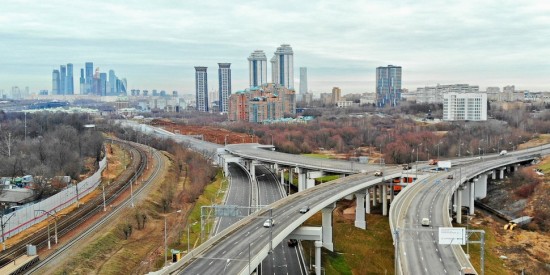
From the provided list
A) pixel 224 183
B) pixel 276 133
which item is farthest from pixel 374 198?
pixel 276 133

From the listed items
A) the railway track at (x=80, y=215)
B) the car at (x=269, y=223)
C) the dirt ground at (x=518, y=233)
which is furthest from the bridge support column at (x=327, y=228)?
the railway track at (x=80, y=215)

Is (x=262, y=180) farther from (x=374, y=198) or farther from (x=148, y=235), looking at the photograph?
(x=148, y=235)

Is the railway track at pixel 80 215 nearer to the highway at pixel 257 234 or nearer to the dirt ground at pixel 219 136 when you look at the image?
the highway at pixel 257 234

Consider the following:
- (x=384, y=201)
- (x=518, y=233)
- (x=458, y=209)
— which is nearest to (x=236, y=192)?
(x=384, y=201)

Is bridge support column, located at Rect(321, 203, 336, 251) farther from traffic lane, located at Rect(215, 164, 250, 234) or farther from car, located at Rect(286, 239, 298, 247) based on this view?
traffic lane, located at Rect(215, 164, 250, 234)

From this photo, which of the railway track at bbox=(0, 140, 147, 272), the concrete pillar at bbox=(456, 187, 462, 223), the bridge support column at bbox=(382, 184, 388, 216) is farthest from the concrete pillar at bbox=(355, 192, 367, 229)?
the railway track at bbox=(0, 140, 147, 272)

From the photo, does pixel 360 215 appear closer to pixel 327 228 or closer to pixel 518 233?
pixel 327 228
